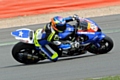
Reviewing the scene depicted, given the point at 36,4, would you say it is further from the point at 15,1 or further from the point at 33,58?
the point at 33,58

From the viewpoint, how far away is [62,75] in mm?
10609

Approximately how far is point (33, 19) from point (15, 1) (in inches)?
46.7

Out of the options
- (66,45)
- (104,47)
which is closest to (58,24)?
(66,45)

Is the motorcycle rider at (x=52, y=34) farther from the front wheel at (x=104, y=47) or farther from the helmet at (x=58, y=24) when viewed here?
the front wheel at (x=104, y=47)

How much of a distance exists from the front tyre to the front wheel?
1.46 metres

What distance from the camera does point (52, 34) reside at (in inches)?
473

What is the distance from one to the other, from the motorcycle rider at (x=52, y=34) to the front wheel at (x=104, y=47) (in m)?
0.62

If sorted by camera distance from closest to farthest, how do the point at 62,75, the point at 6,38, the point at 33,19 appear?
1. the point at 62,75
2. the point at 6,38
3. the point at 33,19

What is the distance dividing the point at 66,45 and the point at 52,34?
50cm

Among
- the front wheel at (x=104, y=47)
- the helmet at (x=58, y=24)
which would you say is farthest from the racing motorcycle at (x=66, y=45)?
the helmet at (x=58, y=24)

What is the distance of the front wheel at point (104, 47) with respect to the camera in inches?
489

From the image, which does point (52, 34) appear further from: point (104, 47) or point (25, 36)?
point (104, 47)

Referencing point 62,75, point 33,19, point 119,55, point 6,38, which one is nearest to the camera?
point 62,75

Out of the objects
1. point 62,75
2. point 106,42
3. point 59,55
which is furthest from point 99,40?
point 62,75
